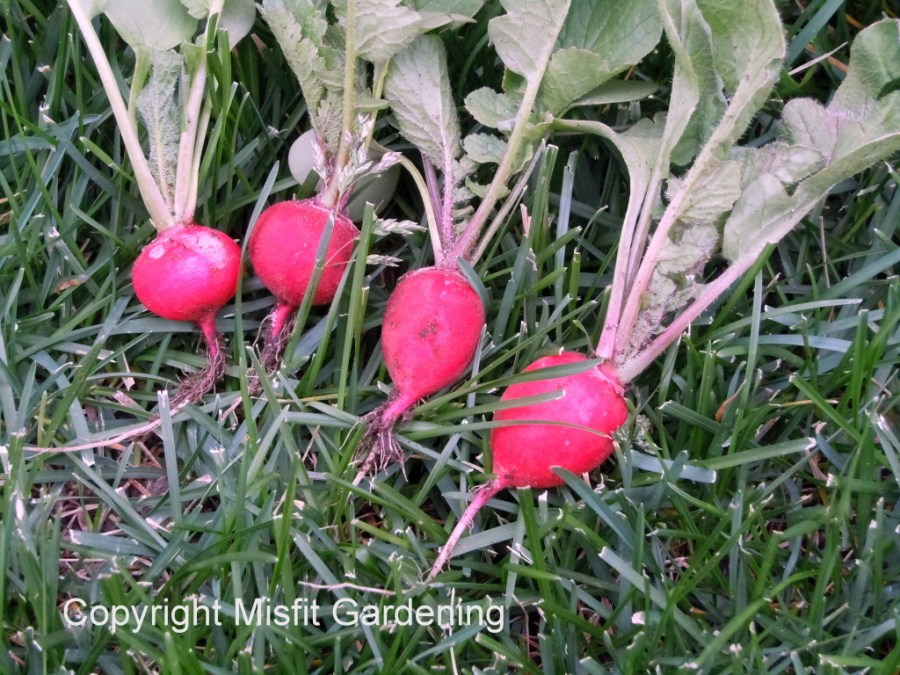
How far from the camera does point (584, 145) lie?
1593 millimetres

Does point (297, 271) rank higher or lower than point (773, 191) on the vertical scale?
lower

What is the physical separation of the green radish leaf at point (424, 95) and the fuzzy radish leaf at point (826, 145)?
541 mm

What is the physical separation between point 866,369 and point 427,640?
2.86 ft

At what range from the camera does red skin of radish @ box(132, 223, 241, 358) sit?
142cm

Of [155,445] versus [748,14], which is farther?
[155,445]

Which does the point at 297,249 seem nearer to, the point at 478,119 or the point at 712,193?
the point at 478,119

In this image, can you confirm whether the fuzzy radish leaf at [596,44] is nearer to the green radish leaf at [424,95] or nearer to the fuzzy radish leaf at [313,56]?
the green radish leaf at [424,95]

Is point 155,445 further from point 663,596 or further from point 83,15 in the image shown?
point 663,596

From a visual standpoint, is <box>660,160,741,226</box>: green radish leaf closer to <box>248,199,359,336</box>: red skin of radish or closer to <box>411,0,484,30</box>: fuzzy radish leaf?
<box>411,0,484,30</box>: fuzzy radish leaf

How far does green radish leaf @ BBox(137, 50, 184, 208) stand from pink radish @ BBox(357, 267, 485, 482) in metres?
0.51

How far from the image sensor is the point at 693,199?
4.40ft

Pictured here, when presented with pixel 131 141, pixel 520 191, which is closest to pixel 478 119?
pixel 520 191

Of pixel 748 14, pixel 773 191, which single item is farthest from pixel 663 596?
pixel 748 14

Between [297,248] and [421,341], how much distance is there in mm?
290
